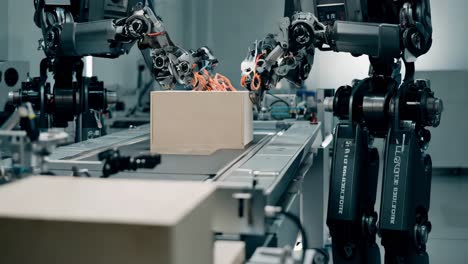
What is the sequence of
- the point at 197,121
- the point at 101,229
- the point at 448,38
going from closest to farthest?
1. the point at 101,229
2. the point at 197,121
3. the point at 448,38

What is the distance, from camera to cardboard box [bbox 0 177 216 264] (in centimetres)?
120

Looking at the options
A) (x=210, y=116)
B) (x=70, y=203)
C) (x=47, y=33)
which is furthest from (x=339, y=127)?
(x=70, y=203)

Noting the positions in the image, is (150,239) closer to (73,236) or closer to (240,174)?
(73,236)

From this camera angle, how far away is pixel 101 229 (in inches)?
47.9

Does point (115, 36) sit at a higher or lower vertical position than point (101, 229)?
higher

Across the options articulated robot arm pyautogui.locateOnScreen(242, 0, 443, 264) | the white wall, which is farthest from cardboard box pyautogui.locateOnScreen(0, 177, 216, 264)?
the white wall

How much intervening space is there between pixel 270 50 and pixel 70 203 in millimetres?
2636

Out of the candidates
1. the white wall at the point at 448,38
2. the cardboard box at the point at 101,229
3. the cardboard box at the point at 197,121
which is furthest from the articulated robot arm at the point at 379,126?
the white wall at the point at 448,38

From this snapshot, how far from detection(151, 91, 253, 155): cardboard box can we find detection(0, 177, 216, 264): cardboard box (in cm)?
167

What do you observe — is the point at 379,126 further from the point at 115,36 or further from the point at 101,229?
the point at 101,229

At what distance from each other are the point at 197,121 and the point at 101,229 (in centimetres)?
186

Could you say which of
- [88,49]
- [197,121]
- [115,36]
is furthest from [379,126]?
[88,49]

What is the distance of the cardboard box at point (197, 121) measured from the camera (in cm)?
304

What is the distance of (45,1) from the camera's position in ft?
12.5
